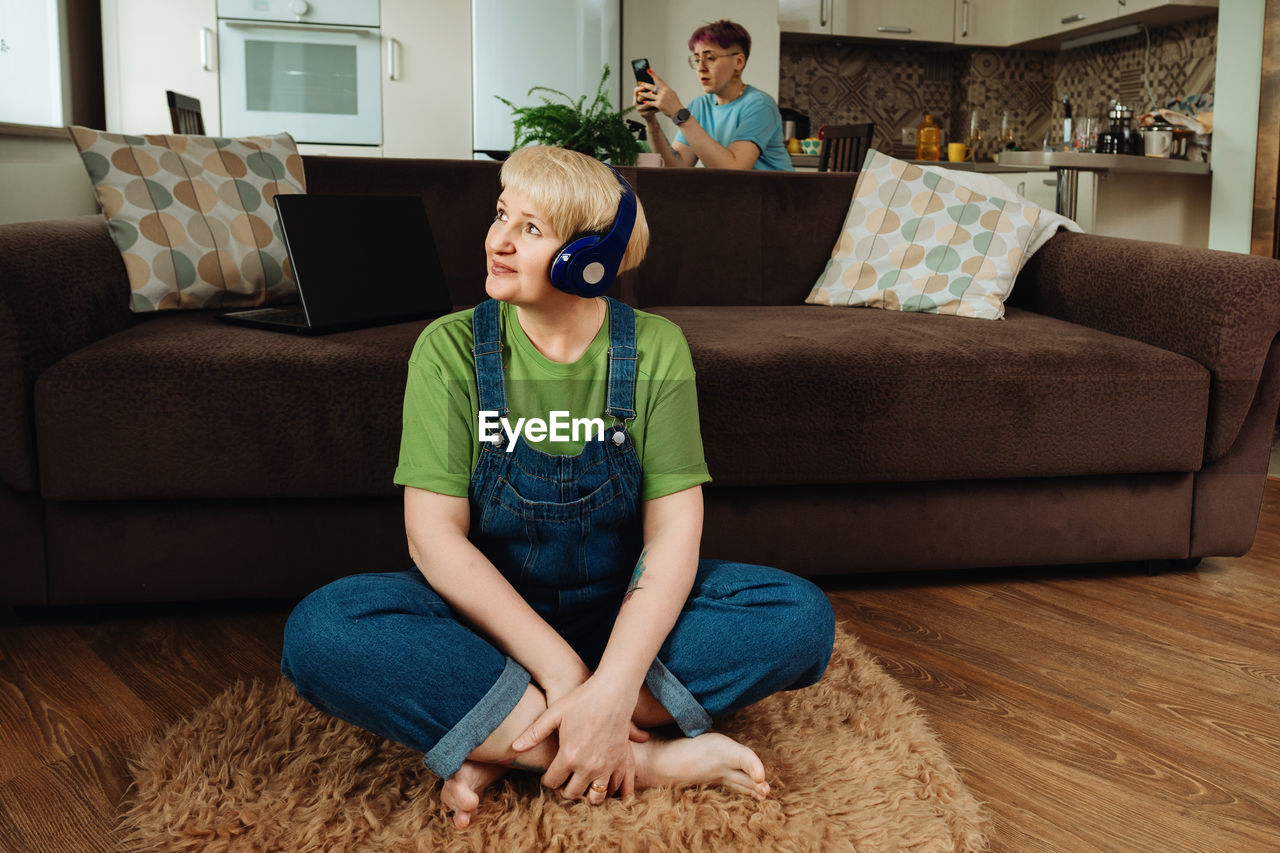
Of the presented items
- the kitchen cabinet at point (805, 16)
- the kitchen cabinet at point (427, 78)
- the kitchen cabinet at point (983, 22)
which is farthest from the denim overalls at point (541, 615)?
the kitchen cabinet at point (983, 22)

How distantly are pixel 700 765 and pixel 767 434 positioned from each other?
2.26ft

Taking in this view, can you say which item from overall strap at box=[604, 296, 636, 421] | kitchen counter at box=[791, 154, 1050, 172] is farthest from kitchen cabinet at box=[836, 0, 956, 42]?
overall strap at box=[604, 296, 636, 421]

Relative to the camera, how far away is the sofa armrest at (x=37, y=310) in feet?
4.84

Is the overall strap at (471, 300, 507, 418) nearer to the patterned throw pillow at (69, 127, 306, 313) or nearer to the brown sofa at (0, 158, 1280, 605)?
the brown sofa at (0, 158, 1280, 605)

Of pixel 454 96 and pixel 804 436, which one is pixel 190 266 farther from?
pixel 454 96

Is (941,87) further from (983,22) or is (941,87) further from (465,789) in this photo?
(465,789)

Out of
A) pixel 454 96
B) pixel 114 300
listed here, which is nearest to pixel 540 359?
pixel 114 300

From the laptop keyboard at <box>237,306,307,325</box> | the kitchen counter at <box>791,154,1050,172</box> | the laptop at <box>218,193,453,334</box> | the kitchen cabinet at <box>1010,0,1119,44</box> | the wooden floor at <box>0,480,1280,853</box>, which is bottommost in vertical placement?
the wooden floor at <box>0,480,1280,853</box>

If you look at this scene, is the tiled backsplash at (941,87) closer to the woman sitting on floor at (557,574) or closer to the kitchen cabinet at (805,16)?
the kitchen cabinet at (805,16)

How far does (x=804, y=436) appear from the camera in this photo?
168 centimetres

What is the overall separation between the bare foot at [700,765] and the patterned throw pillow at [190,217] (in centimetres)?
134

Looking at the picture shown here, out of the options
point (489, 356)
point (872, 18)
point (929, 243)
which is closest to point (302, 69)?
point (872, 18)

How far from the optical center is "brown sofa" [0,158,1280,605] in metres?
1.53

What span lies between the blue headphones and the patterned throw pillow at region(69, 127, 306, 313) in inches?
46.1
